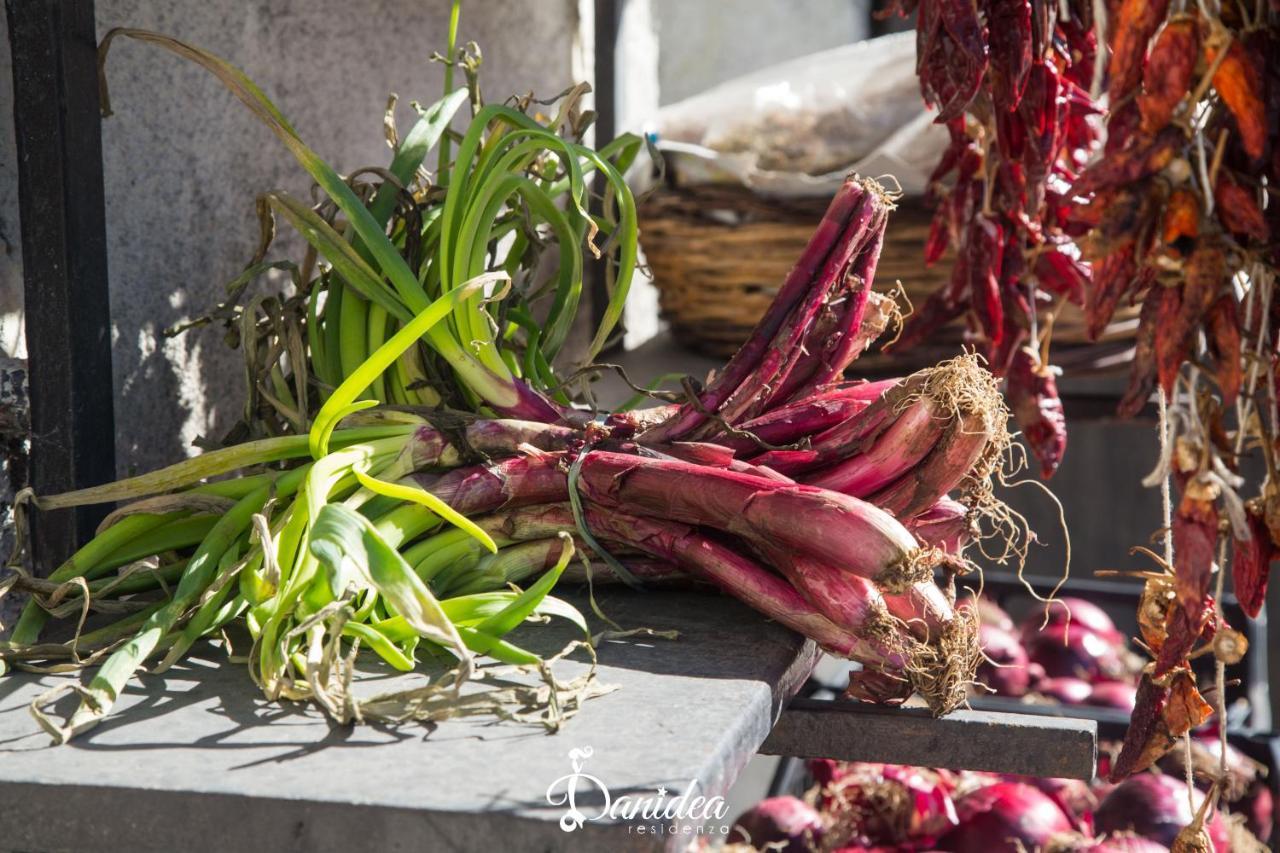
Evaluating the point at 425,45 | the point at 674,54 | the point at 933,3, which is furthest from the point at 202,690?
the point at 674,54

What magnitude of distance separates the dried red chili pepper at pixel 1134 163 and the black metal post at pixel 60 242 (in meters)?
0.77

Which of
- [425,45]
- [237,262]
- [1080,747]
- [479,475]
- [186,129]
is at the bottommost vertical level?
[1080,747]

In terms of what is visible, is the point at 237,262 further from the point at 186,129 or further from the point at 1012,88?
the point at 1012,88

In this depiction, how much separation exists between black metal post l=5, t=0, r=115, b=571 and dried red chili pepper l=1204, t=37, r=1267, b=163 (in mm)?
837

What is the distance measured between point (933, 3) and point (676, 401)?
1.31ft

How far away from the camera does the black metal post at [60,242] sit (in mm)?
1010

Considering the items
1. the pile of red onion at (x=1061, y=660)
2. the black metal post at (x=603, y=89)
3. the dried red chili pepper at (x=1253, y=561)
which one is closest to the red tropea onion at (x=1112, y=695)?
the pile of red onion at (x=1061, y=660)

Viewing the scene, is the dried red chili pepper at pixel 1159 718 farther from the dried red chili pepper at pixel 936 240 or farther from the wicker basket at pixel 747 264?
the wicker basket at pixel 747 264

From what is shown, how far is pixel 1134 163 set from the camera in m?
0.67

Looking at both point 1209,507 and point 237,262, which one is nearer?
point 1209,507

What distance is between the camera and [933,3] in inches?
41.5

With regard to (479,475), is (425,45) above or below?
above

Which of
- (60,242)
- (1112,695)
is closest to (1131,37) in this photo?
(60,242)

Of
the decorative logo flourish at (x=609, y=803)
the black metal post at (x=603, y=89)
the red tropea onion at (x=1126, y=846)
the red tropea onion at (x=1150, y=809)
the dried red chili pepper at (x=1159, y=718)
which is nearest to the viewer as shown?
the decorative logo flourish at (x=609, y=803)
